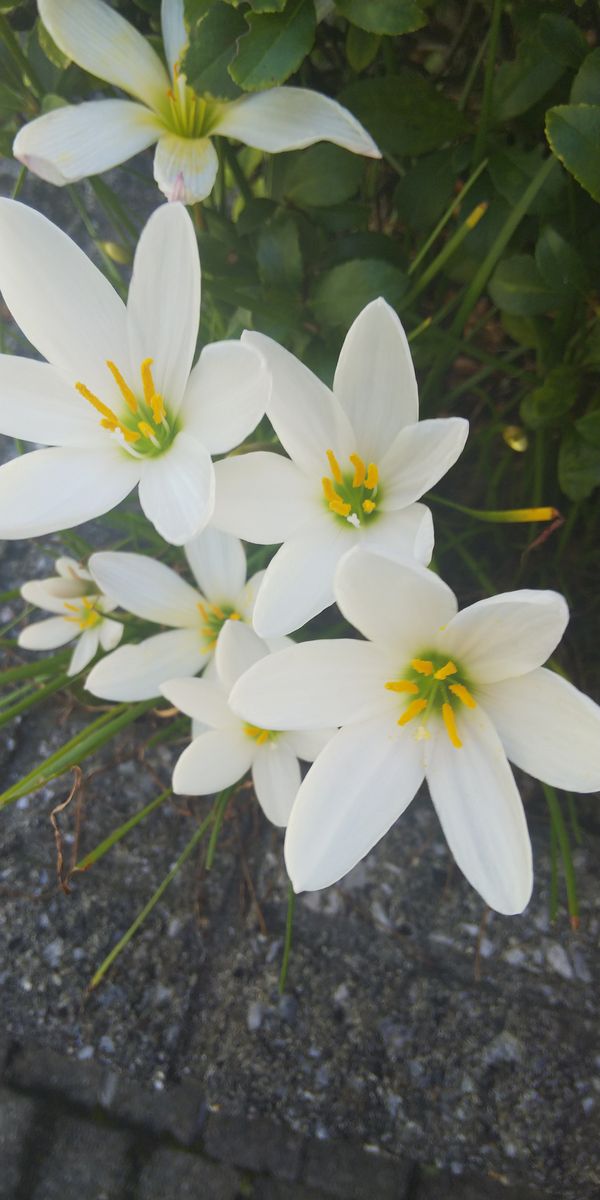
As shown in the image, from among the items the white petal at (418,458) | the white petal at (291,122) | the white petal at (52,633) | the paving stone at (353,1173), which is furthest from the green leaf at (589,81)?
the paving stone at (353,1173)

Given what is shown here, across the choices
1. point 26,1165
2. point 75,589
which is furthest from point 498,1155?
point 75,589

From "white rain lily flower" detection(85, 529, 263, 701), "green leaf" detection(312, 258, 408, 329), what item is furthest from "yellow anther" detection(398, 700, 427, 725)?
"green leaf" detection(312, 258, 408, 329)

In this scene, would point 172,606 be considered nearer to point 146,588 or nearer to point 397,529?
point 146,588

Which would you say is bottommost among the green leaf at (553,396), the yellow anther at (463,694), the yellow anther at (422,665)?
the yellow anther at (463,694)

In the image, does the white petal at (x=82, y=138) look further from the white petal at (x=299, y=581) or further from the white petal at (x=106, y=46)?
the white petal at (x=299, y=581)

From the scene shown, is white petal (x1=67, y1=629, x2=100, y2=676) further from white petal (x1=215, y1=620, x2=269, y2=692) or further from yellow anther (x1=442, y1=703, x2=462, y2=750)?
yellow anther (x1=442, y1=703, x2=462, y2=750)

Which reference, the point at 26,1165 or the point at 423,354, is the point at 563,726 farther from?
the point at 26,1165
